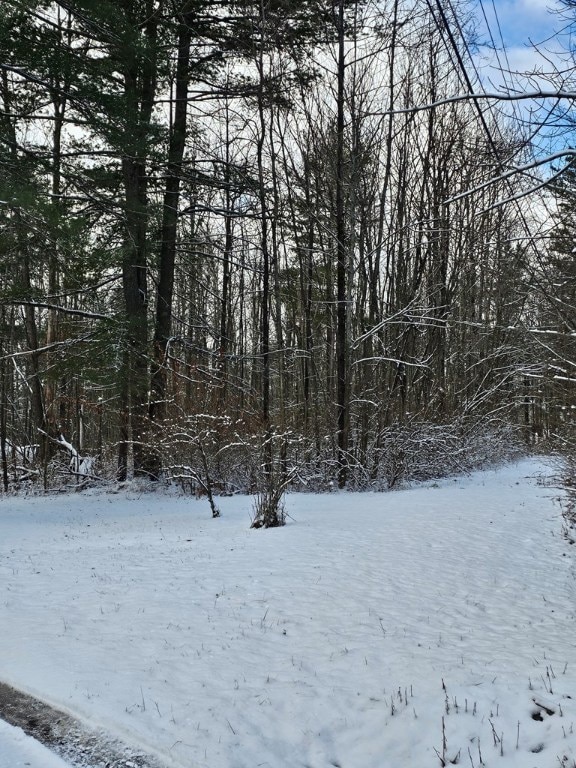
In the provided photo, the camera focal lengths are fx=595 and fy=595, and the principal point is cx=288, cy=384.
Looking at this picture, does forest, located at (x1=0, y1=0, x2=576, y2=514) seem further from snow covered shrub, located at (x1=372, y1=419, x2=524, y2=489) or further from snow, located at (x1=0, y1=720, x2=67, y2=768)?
snow, located at (x1=0, y1=720, x2=67, y2=768)

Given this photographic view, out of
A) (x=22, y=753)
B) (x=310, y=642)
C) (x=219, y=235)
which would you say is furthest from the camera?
(x=219, y=235)

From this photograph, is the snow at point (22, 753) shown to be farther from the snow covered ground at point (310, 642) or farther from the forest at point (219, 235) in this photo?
the forest at point (219, 235)

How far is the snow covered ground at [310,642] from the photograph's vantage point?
3.43m

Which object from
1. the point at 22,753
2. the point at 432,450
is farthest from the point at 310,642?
the point at 432,450

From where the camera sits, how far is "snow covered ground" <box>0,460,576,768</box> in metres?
3.43

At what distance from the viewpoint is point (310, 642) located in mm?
4695

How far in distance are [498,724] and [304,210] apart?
16.0 meters

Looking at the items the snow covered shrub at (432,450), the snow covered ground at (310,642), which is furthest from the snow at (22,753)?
the snow covered shrub at (432,450)

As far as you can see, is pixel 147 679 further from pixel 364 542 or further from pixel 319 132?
pixel 319 132

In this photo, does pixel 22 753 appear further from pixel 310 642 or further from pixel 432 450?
pixel 432 450

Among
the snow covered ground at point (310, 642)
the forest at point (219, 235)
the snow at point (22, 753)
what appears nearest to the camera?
the snow at point (22, 753)

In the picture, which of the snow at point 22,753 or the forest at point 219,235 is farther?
the forest at point 219,235

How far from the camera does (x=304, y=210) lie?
17.8 m

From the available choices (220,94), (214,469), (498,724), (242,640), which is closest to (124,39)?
(220,94)
